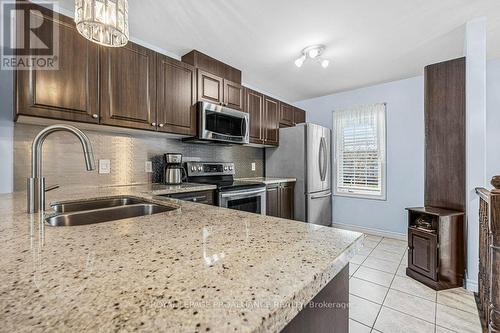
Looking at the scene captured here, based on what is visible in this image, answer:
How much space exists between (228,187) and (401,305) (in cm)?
178

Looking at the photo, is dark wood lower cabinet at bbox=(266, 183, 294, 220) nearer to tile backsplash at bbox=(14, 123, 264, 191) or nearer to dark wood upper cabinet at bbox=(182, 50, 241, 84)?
tile backsplash at bbox=(14, 123, 264, 191)

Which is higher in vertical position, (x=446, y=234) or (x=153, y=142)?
(x=153, y=142)

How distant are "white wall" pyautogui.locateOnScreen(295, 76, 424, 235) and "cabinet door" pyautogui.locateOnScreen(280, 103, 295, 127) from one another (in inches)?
41.0

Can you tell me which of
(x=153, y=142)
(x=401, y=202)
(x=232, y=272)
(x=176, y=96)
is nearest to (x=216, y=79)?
(x=176, y=96)

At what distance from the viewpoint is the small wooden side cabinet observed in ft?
6.72

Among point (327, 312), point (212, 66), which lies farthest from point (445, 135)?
point (212, 66)

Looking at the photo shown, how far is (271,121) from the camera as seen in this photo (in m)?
3.53

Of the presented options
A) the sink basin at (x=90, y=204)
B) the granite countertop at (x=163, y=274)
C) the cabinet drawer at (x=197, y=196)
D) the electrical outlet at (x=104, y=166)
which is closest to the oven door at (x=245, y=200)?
the cabinet drawer at (x=197, y=196)

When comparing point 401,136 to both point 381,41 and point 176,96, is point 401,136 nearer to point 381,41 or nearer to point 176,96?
point 381,41

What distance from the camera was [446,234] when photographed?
2082mm

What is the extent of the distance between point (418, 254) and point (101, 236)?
269cm

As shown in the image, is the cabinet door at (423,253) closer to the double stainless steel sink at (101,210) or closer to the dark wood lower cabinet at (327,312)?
the dark wood lower cabinet at (327,312)

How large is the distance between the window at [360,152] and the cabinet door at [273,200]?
1465 millimetres

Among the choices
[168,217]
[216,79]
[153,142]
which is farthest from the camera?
[216,79]
